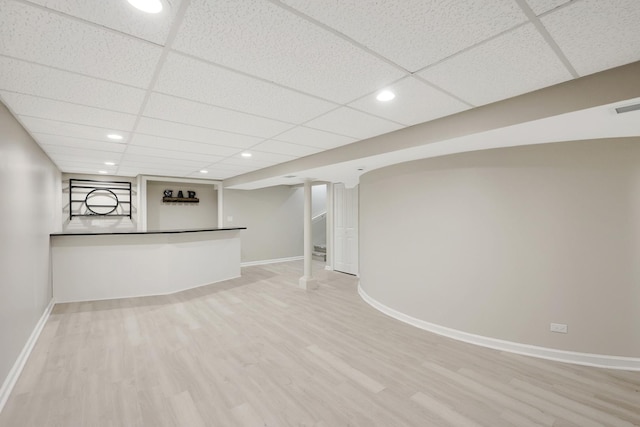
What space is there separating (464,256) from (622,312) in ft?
4.36

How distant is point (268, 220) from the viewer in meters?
8.20

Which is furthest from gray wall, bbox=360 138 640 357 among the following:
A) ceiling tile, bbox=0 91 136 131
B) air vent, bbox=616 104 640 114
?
ceiling tile, bbox=0 91 136 131

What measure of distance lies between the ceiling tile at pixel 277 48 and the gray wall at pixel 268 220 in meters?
6.22

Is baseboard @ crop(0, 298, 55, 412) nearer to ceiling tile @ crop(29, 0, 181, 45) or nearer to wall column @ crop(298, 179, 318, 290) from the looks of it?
ceiling tile @ crop(29, 0, 181, 45)

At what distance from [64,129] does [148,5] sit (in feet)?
8.51

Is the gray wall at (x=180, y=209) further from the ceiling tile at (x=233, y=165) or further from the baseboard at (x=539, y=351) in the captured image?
the baseboard at (x=539, y=351)

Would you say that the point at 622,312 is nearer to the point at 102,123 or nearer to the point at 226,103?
the point at 226,103

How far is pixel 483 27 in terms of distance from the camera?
131 centimetres

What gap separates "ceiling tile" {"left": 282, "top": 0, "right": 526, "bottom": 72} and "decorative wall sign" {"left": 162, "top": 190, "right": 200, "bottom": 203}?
700cm

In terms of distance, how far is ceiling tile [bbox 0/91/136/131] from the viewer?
213 cm

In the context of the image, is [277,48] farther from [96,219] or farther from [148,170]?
[96,219]

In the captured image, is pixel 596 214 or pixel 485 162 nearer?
pixel 596 214

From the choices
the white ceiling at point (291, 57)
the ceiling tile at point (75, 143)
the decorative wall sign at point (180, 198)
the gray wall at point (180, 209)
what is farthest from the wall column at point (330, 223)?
the ceiling tile at point (75, 143)

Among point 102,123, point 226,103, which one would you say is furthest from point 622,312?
point 102,123
